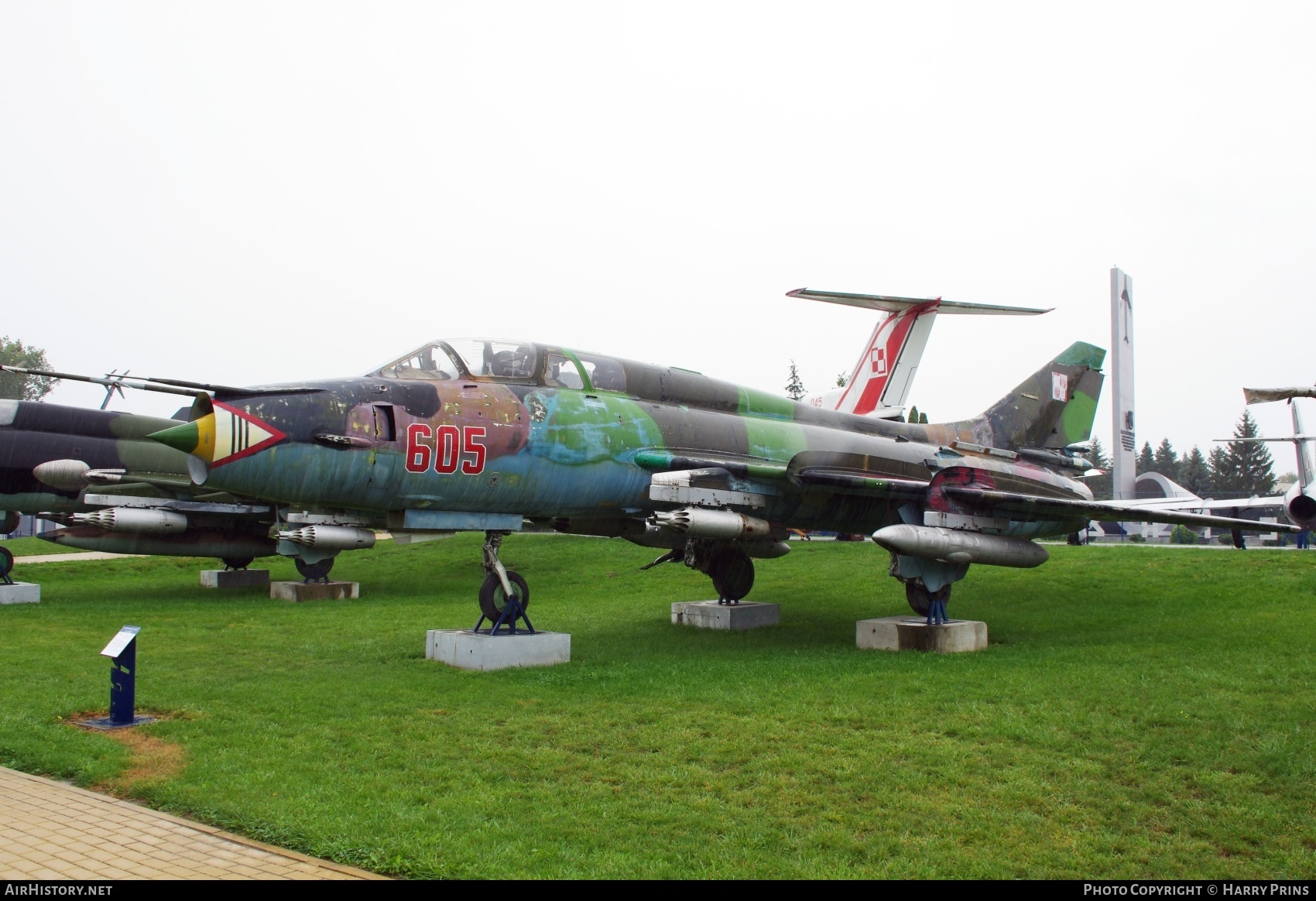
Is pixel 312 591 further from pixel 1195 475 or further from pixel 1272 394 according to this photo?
pixel 1195 475

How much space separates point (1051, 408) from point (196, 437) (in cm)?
1352

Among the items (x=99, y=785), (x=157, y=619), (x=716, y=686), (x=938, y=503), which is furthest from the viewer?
(x=157, y=619)

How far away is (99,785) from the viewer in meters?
6.12

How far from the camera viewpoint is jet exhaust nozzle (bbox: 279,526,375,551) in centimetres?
1270

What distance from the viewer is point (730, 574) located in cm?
1540

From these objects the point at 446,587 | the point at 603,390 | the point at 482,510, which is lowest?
the point at 446,587

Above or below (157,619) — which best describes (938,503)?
above

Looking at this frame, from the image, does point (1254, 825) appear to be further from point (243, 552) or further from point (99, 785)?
point (243, 552)

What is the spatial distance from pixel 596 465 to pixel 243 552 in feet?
45.7

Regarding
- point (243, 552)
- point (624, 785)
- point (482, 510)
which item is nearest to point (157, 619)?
point (243, 552)

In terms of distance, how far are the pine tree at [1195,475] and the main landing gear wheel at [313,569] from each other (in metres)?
67.8

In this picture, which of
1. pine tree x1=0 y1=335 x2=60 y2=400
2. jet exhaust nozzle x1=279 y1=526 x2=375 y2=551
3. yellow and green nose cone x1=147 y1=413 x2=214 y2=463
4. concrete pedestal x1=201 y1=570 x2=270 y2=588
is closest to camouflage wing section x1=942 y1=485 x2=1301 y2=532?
jet exhaust nozzle x1=279 y1=526 x2=375 y2=551
